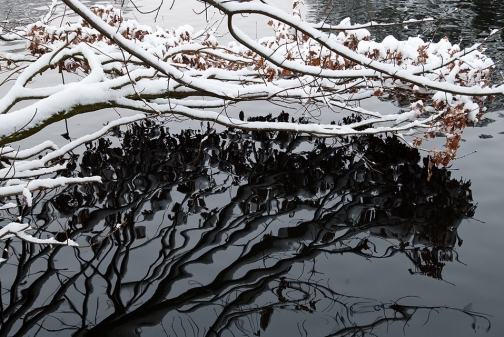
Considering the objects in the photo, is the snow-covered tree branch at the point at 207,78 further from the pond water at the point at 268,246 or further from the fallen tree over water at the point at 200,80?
the pond water at the point at 268,246

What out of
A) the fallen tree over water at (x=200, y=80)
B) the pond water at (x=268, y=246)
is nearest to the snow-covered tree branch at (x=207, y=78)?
the fallen tree over water at (x=200, y=80)

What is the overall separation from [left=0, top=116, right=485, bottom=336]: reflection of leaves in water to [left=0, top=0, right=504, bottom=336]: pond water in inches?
0.8

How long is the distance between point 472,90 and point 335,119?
6.32m

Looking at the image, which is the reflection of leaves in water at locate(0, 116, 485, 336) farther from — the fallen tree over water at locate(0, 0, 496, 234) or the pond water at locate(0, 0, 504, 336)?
the fallen tree over water at locate(0, 0, 496, 234)

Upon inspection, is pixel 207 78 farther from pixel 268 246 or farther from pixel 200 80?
pixel 268 246

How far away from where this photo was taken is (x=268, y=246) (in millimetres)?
5852

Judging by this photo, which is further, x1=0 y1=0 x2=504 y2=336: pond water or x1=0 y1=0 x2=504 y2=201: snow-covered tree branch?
x1=0 y1=0 x2=504 y2=336: pond water

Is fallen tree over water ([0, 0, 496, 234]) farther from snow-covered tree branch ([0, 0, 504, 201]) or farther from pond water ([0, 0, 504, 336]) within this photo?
pond water ([0, 0, 504, 336])

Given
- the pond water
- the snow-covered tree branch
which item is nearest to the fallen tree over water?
the snow-covered tree branch

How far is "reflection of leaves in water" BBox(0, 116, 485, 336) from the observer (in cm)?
466

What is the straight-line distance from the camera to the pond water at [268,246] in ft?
15.0

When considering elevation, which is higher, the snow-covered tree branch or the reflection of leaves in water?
the snow-covered tree branch

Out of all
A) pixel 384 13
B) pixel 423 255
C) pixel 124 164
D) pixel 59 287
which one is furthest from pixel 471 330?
pixel 384 13

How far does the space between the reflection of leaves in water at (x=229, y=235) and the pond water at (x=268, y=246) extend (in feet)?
0.06
